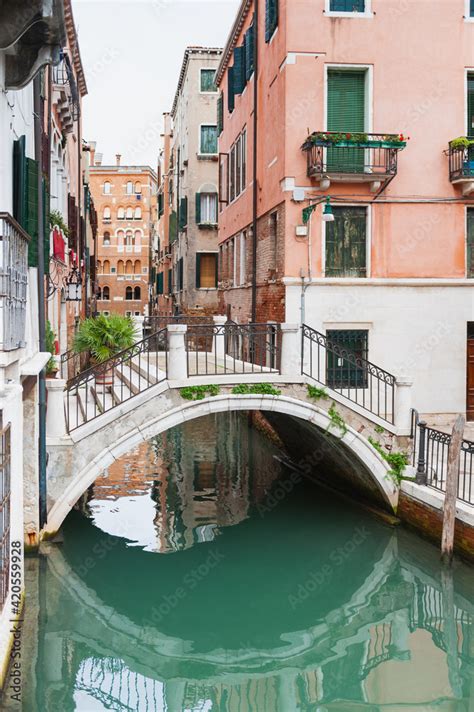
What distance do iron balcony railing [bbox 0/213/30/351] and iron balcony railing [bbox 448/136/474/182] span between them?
10.1m

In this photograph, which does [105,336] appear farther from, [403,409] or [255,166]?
[255,166]

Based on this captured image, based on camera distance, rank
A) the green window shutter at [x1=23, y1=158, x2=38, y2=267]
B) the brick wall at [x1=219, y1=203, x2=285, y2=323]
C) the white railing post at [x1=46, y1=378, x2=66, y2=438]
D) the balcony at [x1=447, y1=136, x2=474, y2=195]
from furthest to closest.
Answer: the brick wall at [x1=219, y1=203, x2=285, y2=323]
the balcony at [x1=447, y1=136, x2=474, y2=195]
the white railing post at [x1=46, y1=378, x2=66, y2=438]
the green window shutter at [x1=23, y1=158, x2=38, y2=267]

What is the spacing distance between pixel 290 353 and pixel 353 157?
5098 millimetres

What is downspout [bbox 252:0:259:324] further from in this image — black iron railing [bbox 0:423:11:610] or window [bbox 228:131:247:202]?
black iron railing [bbox 0:423:11:610]

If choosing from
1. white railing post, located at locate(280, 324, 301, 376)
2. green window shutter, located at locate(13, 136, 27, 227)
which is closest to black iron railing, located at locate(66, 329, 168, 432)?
white railing post, located at locate(280, 324, 301, 376)

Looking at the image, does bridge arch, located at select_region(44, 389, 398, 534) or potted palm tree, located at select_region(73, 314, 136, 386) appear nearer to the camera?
bridge arch, located at select_region(44, 389, 398, 534)

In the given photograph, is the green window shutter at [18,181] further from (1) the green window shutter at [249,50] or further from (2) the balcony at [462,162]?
(1) the green window shutter at [249,50]

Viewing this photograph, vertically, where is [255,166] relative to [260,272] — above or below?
above

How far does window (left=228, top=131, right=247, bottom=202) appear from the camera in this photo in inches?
816

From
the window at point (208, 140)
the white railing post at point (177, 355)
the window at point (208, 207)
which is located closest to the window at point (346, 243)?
the white railing post at point (177, 355)

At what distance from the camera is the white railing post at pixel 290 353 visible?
38.3ft

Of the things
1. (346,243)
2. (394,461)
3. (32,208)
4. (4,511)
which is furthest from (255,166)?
(4,511)

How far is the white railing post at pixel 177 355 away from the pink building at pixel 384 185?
440 centimetres

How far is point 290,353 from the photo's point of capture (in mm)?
11695
